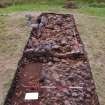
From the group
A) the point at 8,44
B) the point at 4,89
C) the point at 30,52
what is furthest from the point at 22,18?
the point at 4,89

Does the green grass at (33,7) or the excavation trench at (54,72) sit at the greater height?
the excavation trench at (54,72)

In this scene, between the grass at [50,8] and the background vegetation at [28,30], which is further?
the grass at [50,8]

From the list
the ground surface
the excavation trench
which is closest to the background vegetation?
the ground surface

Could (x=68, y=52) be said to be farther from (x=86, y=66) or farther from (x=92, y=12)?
(x=92, y=12)

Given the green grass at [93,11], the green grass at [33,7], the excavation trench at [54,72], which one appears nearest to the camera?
the excavation trench at [54,72]

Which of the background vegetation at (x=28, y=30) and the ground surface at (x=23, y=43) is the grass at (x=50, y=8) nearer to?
the background vegetation at (x=28, y=30)

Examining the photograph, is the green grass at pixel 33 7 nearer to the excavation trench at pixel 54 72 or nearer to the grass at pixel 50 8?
the grass at pixel 50 8

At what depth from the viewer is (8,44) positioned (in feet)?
36.2

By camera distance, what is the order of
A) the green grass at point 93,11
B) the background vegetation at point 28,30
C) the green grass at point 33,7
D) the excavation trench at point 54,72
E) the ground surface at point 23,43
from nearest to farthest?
the excavation trench at point 54,72
the ground surface at point 23,43
the background vegetation at point 28,30
the green grass at point 93,11
the green grass at point 33,7

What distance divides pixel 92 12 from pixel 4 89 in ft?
29.5

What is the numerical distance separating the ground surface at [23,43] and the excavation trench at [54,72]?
0.15 metres

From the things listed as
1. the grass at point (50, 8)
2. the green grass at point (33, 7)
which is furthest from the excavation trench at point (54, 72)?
the green grass at point (33, 7)

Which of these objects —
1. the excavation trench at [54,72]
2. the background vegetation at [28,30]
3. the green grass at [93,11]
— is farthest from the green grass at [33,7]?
the excavation trench at [54,72]

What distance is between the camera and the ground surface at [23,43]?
8.17m
